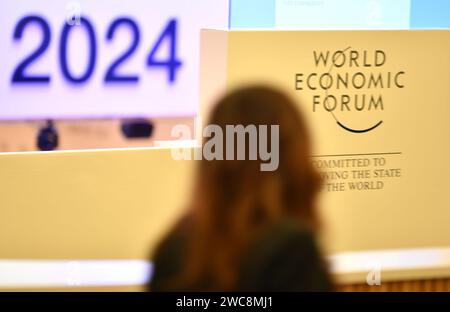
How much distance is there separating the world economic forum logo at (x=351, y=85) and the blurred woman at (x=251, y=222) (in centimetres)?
165

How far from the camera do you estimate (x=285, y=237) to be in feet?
5.04

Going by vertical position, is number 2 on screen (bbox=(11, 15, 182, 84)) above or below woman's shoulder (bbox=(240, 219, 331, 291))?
above

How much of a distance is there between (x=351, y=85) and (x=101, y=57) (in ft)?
3.59

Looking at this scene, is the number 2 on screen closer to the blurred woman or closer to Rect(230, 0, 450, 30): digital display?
Rect(230, 0, 450, 30): digital display

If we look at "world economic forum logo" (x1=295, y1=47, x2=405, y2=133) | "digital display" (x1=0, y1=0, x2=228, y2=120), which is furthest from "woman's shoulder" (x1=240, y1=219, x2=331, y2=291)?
"digital display" (x1=0, y1=0, x2=228, y2=120)

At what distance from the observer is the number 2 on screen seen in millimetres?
3119

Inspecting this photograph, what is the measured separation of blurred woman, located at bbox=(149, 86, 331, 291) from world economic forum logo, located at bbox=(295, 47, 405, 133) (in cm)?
165

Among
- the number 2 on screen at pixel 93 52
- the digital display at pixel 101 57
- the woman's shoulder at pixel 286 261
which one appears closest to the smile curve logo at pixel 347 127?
the digital display at pixel 101 57

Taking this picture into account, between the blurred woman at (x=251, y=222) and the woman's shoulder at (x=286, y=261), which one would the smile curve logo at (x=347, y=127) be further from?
the woman's shoulder at (x=286, y=261)

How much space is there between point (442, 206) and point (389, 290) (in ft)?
1.51

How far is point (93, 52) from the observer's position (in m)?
3.24

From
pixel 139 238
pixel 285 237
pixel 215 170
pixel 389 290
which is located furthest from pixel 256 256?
pixel 389 290

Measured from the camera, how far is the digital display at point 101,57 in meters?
3.12

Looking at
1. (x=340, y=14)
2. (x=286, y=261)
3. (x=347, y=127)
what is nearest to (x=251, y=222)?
(x=286, y=261)
